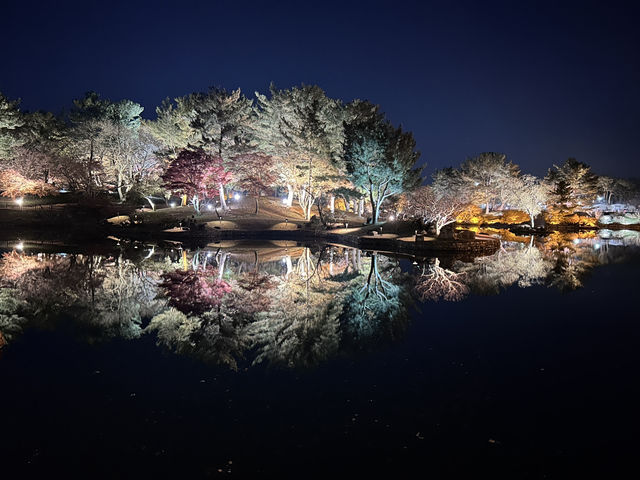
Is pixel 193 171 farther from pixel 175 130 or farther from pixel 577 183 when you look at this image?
pixel 577 183

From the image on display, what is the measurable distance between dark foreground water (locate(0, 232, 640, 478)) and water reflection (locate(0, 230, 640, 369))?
0.26 ft

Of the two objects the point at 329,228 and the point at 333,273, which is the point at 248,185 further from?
the point at 333,273

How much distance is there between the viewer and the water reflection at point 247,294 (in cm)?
844

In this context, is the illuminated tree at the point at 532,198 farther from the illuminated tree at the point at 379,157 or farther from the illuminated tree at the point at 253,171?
the illuminated tree at the point at 253,171

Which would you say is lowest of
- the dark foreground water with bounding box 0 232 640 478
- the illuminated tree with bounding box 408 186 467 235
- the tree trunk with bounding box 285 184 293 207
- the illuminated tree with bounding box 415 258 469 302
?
the dark foreground water with bounding box 0 232 640 478

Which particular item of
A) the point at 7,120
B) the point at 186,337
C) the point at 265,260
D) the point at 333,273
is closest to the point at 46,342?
the point at 186,337

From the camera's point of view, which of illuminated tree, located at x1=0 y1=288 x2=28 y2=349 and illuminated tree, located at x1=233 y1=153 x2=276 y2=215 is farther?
illuminated tree, located at x1=233 y1=153 x2=276 y2=215

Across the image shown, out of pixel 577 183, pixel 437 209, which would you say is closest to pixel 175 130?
pixel 437 209

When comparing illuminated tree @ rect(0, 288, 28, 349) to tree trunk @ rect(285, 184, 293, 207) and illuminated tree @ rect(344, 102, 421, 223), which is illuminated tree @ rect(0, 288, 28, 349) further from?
tree trunk @ rect(285, 184, 293, 207)

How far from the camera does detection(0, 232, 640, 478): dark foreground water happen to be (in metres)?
4.41

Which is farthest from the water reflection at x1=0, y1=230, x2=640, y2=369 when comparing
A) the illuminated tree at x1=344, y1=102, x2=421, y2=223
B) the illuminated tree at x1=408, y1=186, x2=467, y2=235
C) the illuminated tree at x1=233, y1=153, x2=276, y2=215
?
the illuminated tree at x1=233, y1=153, x2=276, y2=215

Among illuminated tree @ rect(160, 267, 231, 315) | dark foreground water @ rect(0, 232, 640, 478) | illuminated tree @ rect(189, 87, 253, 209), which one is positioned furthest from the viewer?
illuminated tree @ rect(189, 87, 253, 209)

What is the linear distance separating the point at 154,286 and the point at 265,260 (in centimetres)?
781

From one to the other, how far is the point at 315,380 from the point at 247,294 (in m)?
6.73
